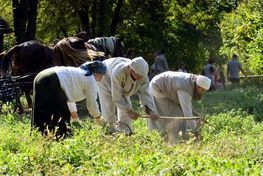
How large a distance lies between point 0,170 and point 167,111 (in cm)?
524

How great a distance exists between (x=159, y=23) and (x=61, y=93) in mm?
24792

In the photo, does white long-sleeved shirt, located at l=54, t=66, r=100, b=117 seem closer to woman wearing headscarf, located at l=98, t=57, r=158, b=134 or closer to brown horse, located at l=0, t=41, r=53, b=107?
woman wearing headscarf, located at l=98, t=57, r=158, b=134

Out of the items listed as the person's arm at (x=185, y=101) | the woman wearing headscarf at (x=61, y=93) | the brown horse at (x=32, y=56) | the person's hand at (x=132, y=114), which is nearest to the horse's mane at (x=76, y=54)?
the person's hand at (x=132, y=114)

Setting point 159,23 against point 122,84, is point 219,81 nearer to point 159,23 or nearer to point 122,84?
point 159,23

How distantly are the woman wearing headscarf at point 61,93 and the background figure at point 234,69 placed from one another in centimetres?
1733

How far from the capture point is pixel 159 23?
108 feet

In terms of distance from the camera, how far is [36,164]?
239 inches

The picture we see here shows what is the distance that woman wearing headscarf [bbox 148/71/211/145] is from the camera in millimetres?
9961

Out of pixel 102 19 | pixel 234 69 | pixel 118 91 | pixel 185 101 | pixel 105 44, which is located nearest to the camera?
pixel 118 91

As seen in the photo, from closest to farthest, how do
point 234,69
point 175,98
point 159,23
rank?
point 175,98 < point 234,69 < point 159,23

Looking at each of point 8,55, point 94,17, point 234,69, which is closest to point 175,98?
point 8,55

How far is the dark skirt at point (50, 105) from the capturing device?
27.2 ft

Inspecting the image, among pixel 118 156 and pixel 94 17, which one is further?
pixel 94 17

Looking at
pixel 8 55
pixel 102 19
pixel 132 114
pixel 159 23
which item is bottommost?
pixel 132 114
